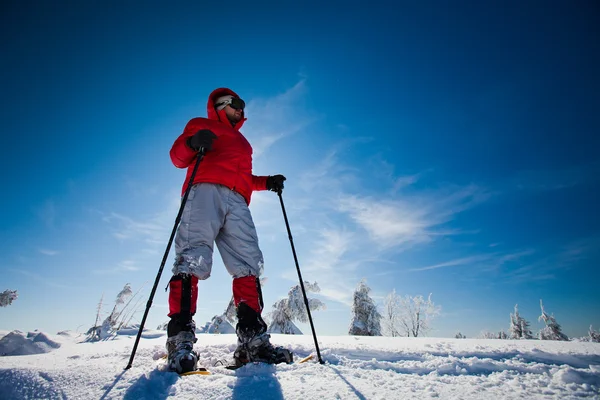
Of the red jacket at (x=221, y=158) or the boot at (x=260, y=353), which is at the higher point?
the red jacket at (x=221, y=158)

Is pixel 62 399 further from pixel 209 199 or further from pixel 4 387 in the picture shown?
pixel 209 199

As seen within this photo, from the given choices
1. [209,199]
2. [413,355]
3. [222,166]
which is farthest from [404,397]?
[222,166]

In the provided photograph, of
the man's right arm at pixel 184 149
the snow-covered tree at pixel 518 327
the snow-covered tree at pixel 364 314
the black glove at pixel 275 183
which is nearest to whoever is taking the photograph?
the man's right arm at pixel 184 149

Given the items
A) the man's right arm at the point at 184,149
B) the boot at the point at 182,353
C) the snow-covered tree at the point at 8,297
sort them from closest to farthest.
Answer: the boot at the point at 182,353 < the man's right arm at the point at 184,149 < the snow-covered tree at the point at 8,297

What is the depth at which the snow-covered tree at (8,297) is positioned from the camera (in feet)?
38.3

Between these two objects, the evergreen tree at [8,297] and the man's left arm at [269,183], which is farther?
the evergreen tree at [8,297]

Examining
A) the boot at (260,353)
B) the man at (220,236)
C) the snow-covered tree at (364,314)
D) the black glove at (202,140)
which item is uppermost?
the black glove at (202,140)

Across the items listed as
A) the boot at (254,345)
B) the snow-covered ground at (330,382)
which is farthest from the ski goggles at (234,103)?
the snow-covered ground at (330,382)

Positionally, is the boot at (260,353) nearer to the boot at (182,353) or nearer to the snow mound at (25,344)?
the boot at (182,353)

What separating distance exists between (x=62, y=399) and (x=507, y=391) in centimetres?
213

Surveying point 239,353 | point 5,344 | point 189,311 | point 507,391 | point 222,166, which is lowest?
point 5,344

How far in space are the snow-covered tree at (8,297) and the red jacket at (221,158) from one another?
15.1 m

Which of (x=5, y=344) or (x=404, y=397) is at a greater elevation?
(x=404, y=397)

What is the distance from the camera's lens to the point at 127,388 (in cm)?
132
